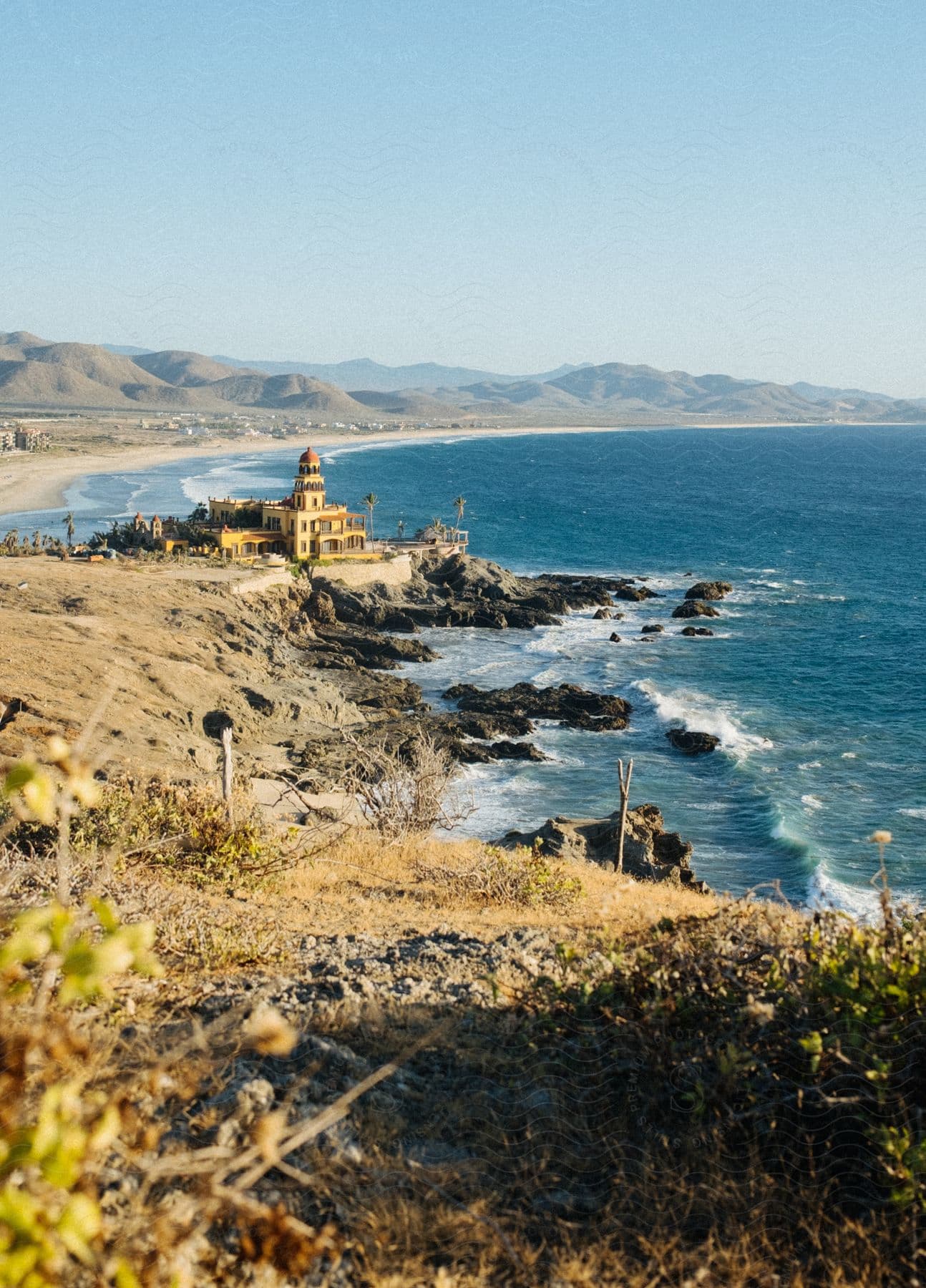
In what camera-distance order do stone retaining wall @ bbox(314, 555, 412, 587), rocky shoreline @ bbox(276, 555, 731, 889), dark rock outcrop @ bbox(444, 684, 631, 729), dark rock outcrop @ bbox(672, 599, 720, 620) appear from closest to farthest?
rocky shoreline @ bbox(276, 555, 731, 889)
dark rock outcrop @ bbox(444, 684, 631, 729)
stone retaining wall @ bbox(314, 555, 412, 587)
dark rock outcrop @ bbox(672, 599, 720, 620)

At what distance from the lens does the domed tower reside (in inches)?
2335

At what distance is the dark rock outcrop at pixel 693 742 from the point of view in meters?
35.1

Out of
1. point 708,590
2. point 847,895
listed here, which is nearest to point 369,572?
point 708,590

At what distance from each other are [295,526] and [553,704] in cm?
2506

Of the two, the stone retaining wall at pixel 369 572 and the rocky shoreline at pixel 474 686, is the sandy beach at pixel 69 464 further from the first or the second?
the rocky shoreline at pixel 474 686

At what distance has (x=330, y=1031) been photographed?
22.0 feet

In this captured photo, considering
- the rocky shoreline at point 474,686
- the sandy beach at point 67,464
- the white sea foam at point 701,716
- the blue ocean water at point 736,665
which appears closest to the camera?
the rocky shoreline at point 474,686

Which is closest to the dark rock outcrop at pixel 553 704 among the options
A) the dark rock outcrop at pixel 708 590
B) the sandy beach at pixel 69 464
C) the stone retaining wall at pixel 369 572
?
the stone retaining wall at pixel 369 572

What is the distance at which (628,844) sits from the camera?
76.8 ft

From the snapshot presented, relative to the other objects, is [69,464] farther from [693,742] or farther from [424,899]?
[424,899]

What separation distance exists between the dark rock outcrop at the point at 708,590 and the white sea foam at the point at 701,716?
2011 centimetres

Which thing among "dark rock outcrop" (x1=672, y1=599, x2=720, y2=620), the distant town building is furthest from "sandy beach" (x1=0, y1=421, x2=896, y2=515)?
"dark rock outcrop" (x1=672, y1=599, x2=720, y2=620)

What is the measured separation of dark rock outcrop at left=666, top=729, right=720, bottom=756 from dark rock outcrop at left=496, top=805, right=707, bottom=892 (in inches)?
329

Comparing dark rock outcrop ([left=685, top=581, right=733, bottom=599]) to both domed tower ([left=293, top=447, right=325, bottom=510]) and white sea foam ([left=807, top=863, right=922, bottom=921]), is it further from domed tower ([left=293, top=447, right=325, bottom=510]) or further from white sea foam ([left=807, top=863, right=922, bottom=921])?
white sea foam ([left=807, top=863, right=922, bottom=921])
